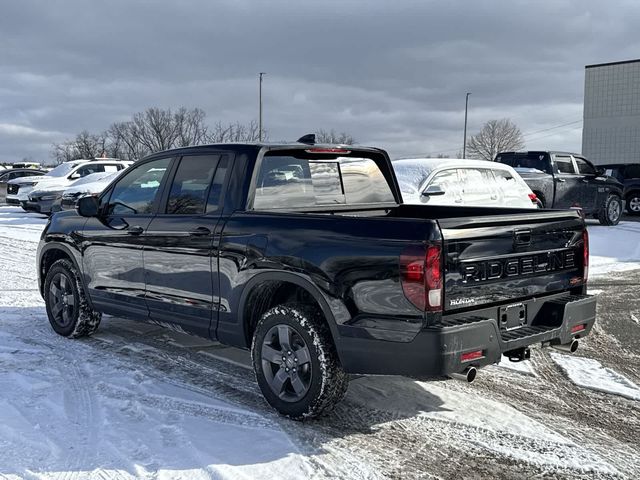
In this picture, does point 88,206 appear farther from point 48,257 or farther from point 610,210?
point 610,210

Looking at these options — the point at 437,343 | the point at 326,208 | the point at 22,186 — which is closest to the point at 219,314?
the point at 326,208

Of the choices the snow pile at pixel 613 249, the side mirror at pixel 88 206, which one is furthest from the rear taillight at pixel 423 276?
the snow pile at pixel 613 249

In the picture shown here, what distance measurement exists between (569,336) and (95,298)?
407cm

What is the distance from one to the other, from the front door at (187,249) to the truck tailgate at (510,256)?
182 cm

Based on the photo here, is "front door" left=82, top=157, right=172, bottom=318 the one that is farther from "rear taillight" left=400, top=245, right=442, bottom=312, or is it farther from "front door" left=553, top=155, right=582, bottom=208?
"front door" left=553, top=155, right=582, bottom=208

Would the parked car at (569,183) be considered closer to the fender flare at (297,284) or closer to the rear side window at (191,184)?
the rear side window at (191,184)

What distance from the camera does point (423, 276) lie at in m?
3.73

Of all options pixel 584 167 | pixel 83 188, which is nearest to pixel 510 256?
pixel 584 167

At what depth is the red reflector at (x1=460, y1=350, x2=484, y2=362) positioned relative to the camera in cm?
381

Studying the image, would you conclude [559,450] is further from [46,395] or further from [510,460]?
[46,395]

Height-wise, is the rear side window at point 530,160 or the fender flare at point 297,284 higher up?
the rear side window at point 530,160

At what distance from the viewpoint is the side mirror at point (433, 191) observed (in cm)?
1045

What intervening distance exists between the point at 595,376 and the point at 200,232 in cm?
334

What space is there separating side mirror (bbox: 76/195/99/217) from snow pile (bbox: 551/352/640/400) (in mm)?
4270
